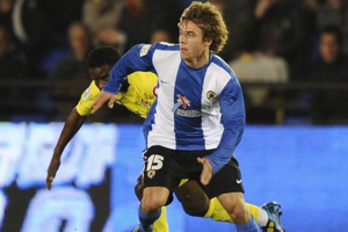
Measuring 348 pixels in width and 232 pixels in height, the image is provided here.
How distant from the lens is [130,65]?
7.48m

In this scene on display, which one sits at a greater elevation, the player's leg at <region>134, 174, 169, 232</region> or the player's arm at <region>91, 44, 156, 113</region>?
the player's arm at <region>91, 44, 156, 113</region>

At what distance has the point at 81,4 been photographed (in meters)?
11.7

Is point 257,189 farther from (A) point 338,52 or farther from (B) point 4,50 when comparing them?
(B) point 4,50

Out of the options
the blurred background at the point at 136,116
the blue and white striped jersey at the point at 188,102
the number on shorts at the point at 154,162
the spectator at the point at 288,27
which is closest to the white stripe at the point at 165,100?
the blue and white striped jersey at the point at 188,102

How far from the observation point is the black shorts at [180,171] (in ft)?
24.3

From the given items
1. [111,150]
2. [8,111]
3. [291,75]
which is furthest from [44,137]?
[291,75]

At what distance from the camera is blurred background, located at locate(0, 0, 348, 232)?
30.7 ft

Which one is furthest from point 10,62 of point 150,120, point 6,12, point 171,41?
point 150,120

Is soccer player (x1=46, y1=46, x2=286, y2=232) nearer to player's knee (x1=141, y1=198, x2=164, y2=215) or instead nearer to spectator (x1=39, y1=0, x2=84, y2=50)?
player's knee (x1=141, y1=198, x2=164, y2=215)

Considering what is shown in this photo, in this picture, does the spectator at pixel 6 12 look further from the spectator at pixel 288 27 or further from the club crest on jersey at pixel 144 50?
the club crest on jersey at pixel 144 50

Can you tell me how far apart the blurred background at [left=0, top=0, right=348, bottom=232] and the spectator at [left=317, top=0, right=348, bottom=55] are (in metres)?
0.01

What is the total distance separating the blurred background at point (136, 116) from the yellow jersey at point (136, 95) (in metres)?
1.38

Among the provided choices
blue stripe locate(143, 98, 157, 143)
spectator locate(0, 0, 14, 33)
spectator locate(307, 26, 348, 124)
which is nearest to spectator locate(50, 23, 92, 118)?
spectator locate(0, 0, 14, 33)

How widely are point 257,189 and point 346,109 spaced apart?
1482mm
